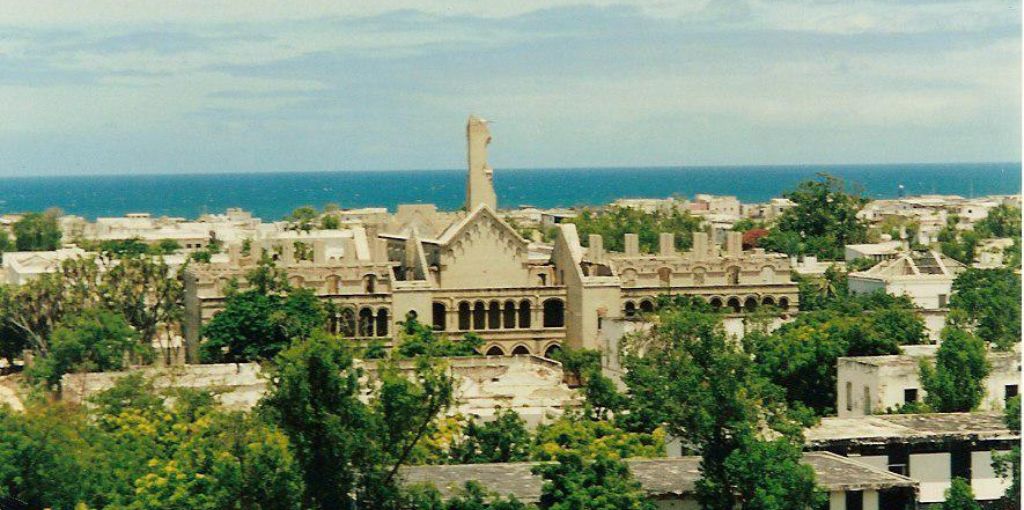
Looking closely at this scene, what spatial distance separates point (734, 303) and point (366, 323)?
15924mm

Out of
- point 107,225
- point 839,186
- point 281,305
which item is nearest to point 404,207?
point 281,305

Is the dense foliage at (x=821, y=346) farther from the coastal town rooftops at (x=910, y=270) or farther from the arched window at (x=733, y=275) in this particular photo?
the coastal town rooftops at (x=910, y=270)

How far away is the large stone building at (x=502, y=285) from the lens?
83.3m

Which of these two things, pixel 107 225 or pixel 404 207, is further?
pixel 107 225

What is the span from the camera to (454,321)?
84.9 meters

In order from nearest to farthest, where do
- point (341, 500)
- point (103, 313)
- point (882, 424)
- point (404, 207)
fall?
point (341, 500) < point (882, 424) < point (103, 313) < point (404, 207)

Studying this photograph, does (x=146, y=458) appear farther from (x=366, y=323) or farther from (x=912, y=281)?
(x=912, y=281)

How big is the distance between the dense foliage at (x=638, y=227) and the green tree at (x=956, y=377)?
2907 inches

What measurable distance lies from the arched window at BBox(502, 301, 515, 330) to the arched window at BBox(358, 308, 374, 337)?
603 centimetres

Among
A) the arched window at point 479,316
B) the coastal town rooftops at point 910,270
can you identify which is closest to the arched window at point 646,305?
the arched window at point 479,316

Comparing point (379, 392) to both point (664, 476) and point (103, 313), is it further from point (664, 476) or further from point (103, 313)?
point (103, 313)

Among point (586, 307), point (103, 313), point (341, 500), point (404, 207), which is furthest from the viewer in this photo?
point (404, 207)

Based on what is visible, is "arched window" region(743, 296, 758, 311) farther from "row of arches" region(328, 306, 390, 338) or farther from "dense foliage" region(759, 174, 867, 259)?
"dense foliage" region(759, 174, 867, 259)

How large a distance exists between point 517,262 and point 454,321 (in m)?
4.45
